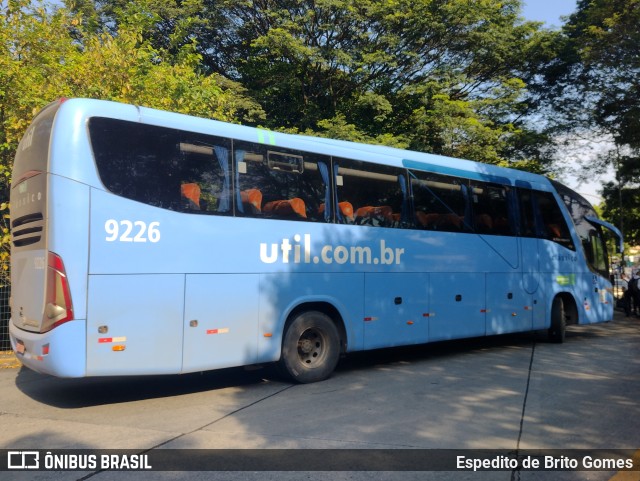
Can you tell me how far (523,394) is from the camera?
24.8ft

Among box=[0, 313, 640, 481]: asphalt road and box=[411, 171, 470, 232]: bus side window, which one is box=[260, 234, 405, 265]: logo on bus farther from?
box=[0, 313, 640, 481]: asphalt road

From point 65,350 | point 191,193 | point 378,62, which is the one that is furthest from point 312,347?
point 378,62

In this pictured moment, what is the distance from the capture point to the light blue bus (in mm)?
6445

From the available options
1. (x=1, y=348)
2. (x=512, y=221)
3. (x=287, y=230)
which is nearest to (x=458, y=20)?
(x=512, y=221)

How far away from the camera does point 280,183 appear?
8.23 meters

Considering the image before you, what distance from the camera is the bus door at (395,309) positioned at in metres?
9.20

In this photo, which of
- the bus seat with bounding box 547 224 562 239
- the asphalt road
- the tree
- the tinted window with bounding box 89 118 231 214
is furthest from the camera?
the tree

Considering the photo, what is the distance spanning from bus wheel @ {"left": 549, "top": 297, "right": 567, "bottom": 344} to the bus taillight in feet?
34.1

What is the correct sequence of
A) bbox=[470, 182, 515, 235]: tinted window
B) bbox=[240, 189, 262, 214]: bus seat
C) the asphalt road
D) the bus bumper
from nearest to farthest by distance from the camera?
1. the asphalt road
2. the bus bumper
3. bbox=[240, 189, 262, 214]: bus seat
4. bbox=[470, 182, 515, 235]: tinted window

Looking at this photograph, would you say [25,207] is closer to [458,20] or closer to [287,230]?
[287,230]

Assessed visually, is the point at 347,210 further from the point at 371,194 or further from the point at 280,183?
the point at 280,183

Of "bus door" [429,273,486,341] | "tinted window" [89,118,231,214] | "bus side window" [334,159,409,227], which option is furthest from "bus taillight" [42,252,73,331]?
"bus door" [429,273,486,341]

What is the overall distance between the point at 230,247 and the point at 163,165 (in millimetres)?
1347

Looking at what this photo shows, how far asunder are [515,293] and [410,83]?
489 inches
